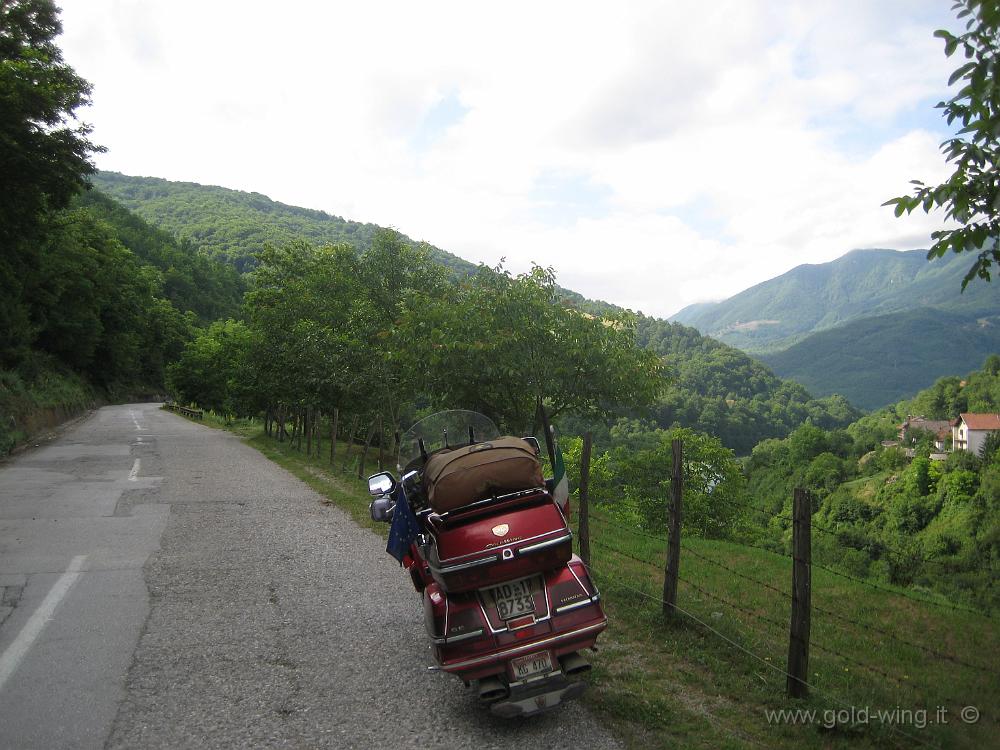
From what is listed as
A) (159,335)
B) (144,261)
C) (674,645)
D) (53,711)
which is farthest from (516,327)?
(144,261)

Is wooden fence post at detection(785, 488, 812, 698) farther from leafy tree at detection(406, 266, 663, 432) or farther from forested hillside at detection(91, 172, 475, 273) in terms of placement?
forested hillside at detection(91, 172, 475, 273)

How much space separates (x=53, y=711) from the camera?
4.34 metres

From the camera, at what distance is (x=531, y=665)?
413cm

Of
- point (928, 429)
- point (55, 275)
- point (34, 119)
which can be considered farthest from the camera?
point (928, 429)

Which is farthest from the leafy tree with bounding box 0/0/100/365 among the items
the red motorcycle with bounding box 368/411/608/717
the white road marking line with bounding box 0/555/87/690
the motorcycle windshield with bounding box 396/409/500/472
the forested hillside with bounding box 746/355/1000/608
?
the forested hillside with bounding box 746/355/1000/608

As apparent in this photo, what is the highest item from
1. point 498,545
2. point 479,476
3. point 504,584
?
point 479,476

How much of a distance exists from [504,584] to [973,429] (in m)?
106

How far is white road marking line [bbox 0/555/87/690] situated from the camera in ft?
16.5

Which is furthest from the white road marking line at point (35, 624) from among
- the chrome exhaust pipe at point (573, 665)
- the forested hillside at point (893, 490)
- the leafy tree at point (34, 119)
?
the forested hillside at point (893, 490)

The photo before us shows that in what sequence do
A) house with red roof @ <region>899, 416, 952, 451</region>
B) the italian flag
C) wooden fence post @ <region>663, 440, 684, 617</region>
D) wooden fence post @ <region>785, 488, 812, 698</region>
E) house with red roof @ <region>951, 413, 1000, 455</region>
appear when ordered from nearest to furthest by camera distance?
wooden fence post @ <region>785, 488, 812, 698</region> → the italian flag → wooden fence post @ <region>663, 440, 684, 617</region> → house with red roof @ <region>951, 413, 1000, 455</region> → house with red roof @ <region>899, 416, 952, 451</region>

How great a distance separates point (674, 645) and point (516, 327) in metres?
6.31

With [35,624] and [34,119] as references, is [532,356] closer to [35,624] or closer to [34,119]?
[35,624]

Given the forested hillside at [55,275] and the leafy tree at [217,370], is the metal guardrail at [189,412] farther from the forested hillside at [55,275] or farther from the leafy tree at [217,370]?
the forested hillside at [55,275]

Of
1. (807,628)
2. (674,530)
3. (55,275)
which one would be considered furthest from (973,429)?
(807,628)
